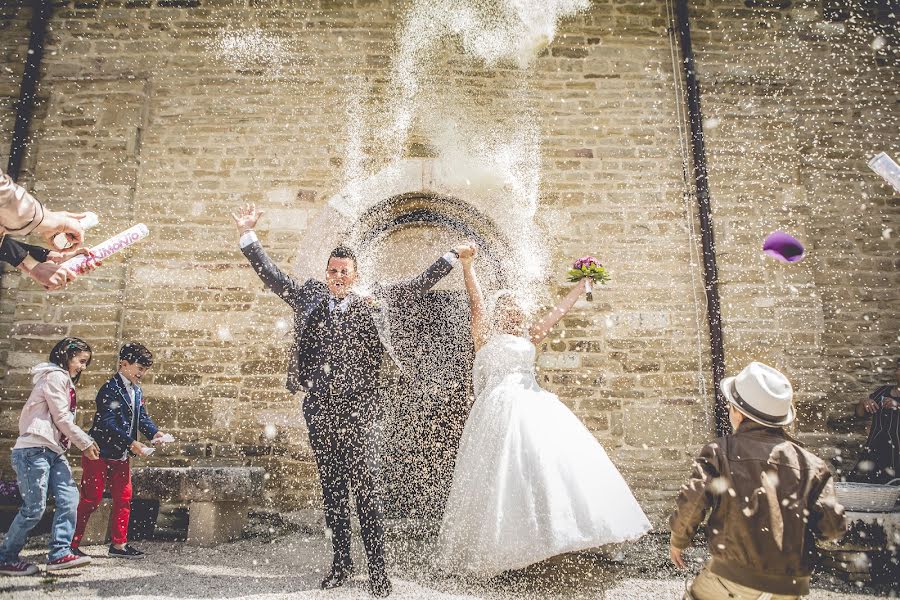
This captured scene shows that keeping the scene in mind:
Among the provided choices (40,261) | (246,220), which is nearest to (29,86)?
(40,261)

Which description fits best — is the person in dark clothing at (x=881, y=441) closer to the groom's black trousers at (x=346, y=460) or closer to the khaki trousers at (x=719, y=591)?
the khaki trousers at (x=719, y=591)

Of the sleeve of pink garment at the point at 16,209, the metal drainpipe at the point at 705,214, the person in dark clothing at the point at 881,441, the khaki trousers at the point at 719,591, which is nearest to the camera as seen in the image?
the khaki trousers at the point at 719,591

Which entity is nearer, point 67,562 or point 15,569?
point 15,569

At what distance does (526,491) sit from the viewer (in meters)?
2.59

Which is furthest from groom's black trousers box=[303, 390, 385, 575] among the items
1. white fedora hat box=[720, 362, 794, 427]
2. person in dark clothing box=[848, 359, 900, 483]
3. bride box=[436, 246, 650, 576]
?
person in dark clothing box=[848, 359, 900, 483]

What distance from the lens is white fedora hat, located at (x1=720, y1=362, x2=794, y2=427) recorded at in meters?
1.80

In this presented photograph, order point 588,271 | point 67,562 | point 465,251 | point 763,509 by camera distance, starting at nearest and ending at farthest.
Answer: point 763,509 → point 67,562 → point 465,251 → point 588,271

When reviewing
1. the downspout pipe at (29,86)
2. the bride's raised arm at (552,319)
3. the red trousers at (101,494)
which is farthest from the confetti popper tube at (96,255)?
the downspout pipe at (29,86)

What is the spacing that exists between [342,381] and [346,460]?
0.43 m

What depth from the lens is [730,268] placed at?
4.65 metres

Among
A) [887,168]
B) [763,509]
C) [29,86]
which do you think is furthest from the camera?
[29,86]

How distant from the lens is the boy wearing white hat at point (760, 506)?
1687mm

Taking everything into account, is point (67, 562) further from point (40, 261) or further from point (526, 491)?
point (526, 491)

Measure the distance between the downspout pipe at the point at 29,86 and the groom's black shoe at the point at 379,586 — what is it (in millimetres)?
5182
